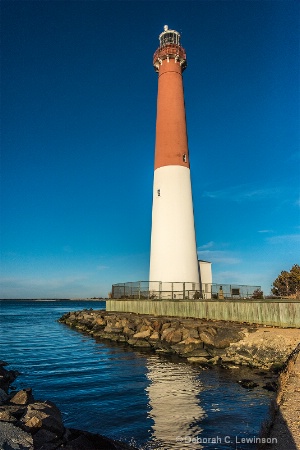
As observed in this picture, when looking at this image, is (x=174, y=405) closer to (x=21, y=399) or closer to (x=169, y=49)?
(x=21, y=399)

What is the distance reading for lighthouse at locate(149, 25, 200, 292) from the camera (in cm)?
2361

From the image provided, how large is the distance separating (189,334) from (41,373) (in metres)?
6.64

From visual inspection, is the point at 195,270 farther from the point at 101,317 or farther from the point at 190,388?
the point at 190,388

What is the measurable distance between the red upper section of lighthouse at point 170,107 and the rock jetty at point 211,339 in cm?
1089

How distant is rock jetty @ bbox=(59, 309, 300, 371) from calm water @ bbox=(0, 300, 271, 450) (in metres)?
1.08

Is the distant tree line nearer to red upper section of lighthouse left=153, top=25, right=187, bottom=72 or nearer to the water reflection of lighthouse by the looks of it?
red upper section of lighthouse left=153, top=25, right=187, bottom=72

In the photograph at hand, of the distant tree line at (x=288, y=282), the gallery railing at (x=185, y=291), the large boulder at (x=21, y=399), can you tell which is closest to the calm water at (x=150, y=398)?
the large boulder at (x=21, y=399)

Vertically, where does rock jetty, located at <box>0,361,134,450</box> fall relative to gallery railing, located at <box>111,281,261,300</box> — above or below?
below

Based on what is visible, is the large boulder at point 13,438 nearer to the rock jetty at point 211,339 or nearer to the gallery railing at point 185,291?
the rock jetty at point 211,339

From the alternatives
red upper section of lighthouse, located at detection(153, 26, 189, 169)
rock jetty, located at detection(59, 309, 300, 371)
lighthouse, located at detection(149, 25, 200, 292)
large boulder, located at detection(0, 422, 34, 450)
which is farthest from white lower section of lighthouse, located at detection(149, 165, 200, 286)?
large boulder, located at detection(0, 422, 34, 450)

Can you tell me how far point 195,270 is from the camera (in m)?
24.1

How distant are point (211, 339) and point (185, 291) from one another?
285 inches

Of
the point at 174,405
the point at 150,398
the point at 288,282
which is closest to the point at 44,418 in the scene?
the point at 174,405

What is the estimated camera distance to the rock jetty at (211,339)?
13.3 metres
